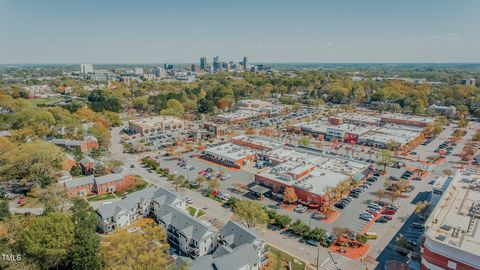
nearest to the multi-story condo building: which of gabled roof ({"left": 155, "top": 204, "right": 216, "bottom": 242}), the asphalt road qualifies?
gabled roof ({"left": 155, "top": 204, "right": 216, "bottom": 242})

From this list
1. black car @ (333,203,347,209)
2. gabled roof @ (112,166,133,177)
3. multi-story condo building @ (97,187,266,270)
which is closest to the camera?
multi-story condo building @ (97,187,266,270)

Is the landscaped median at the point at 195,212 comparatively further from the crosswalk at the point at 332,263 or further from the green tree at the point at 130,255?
the crosswalk at the point at 332,263

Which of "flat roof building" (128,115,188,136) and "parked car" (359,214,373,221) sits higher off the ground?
"flat roof building" (128,115,188,136)

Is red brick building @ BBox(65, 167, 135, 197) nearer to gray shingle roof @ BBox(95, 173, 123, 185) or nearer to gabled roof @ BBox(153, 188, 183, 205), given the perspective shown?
gray shingle roof @ BBox(95, 173, 123, 185)

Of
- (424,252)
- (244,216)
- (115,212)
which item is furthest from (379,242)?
(115,212)

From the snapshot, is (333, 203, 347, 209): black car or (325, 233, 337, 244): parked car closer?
(325, 233, 337, 244): parked car

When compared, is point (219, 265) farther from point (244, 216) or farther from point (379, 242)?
point (379, 242)
